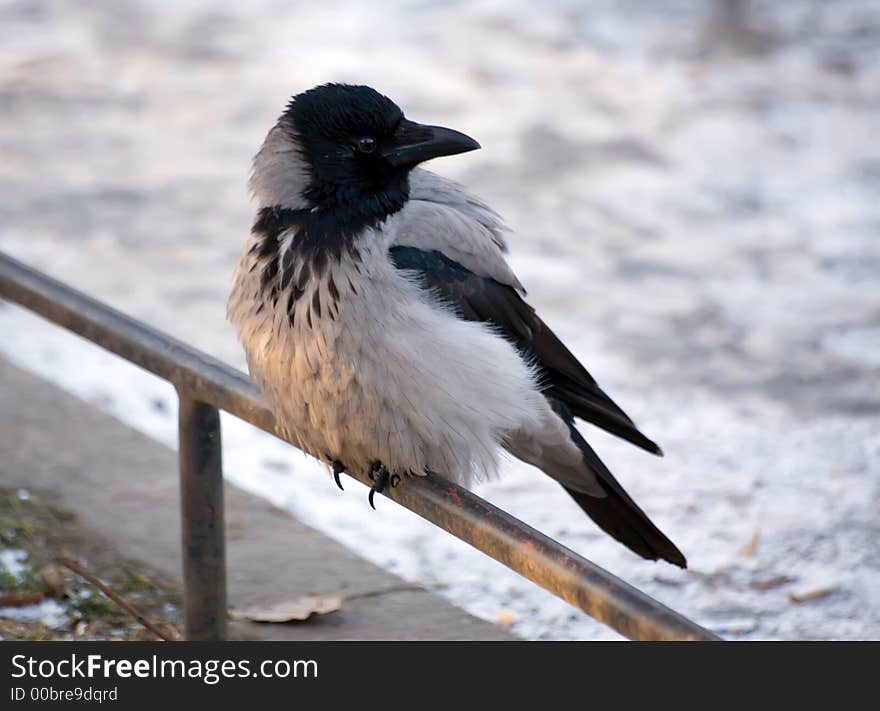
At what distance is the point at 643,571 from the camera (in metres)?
5.00

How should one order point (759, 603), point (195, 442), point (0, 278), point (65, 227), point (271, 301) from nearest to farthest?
point (271, 301), point (195, 442), point (0, 278), point (759, 603), point (65, 227)

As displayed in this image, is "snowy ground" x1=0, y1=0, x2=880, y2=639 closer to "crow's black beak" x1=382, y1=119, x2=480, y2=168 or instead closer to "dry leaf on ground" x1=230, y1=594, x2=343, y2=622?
"dry leaf on ground" x1=230, y1=594, x2=343, y2=622

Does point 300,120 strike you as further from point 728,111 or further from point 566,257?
point 728,111

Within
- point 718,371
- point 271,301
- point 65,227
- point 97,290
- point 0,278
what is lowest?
point 271,301

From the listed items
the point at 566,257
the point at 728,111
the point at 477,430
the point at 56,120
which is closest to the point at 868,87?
the point at 728,111

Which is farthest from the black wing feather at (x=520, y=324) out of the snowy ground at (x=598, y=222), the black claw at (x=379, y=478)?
the snowy ground at (x=598, y=222)

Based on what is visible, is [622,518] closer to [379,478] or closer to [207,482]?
[379,478]

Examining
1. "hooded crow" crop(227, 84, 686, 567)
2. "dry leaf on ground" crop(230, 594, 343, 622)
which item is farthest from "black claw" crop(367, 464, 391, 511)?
"dry leaf on ground" crop(230, 594, 343, 622)

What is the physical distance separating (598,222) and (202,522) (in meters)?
4.05

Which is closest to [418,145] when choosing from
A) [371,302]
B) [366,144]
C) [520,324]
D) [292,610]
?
[366,144]

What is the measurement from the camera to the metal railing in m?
3.00

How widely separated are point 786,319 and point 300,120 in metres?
3.58

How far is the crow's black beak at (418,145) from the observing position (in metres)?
3.63

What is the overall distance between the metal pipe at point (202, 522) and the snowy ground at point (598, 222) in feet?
3.15
